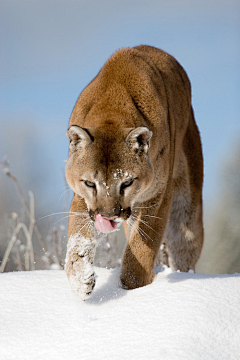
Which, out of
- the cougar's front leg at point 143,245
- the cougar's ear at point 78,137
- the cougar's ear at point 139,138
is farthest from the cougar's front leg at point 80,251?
the cougar's ear at point 139,138

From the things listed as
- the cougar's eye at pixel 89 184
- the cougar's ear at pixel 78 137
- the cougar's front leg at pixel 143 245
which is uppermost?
the cougar's ear at pixel 78 137

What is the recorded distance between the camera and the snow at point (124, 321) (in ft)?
7.66

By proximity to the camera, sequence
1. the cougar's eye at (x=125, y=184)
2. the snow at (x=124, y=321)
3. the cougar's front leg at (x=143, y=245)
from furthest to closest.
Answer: the cougar's front leg at (x=143, y=245), the cougar's eye at (x=125, y=184), the snow at (x=124, y=321)

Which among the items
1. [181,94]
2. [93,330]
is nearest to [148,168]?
[93,330]

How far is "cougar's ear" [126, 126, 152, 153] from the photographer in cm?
316

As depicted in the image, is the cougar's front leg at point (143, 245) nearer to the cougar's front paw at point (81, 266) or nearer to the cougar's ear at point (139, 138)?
the cougar's front paw at point (81, 266)

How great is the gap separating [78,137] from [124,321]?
4.68 feet

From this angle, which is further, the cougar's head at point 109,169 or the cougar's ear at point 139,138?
the cougar's ear at point 139,138

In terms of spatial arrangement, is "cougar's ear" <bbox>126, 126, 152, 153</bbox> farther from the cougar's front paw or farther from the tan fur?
the cougar's front paw

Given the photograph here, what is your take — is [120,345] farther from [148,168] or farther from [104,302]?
[148,168]

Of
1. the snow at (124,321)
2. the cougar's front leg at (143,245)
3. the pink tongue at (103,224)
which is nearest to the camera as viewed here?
the snow at (124,321)

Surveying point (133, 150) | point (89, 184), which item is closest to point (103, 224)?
point (89, 184)

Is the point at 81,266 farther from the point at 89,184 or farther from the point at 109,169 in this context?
the point at 109,169

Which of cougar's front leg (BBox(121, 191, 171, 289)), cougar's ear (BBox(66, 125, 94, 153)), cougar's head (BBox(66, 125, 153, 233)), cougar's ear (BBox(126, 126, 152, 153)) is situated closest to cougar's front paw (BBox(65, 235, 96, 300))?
cougar's head (BBox(66, 125, 153, 233))
